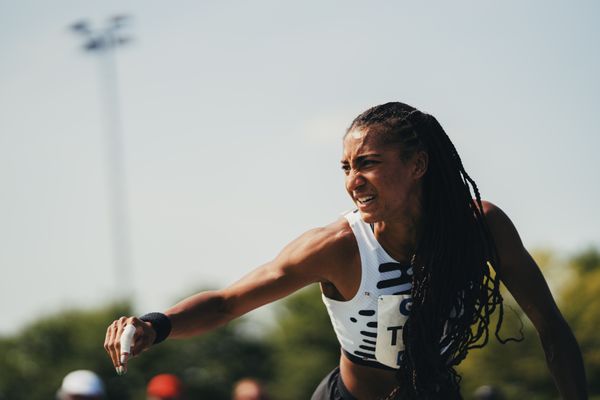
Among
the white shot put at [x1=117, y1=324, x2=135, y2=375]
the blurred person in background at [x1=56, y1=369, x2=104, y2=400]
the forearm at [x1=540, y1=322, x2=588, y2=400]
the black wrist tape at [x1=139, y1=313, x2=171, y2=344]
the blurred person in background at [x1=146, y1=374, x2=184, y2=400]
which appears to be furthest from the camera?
the blurred person in background at [x1=56, y1=369, x2=104, y2=400]

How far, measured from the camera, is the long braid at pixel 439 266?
169 inches

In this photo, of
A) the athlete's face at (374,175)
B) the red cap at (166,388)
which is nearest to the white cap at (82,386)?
the red cap at (166,388)

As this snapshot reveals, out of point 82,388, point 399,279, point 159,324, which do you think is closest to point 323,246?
point 399,279

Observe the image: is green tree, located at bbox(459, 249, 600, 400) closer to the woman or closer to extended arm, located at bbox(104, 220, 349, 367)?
the woman

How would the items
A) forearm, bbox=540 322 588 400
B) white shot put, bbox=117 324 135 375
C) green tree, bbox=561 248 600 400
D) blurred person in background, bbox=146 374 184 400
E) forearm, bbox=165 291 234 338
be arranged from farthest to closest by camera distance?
green tree, bbox=561 248 600 400 < blurred person in background, bbox=146 374 184 400 < forearm, bbox=540 322 588 400 < forearm, bbox=165 291 234 338 < white shot put, bbox=117 324 135 375

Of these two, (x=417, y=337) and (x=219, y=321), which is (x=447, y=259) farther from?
(x=219, y=321)

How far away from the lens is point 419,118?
444 cm

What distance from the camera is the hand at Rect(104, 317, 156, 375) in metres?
3.76

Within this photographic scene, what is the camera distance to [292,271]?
13.9 ft

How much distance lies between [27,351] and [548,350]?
819 inches

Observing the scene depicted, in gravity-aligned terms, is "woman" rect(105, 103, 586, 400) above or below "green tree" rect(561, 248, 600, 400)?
above

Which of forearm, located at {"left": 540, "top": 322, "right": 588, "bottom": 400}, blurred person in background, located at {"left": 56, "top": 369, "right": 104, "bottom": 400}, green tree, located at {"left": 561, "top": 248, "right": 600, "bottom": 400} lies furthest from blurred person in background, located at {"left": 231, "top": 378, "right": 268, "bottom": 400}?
green tree, located at {"left": 561, "top": 248, "right": 600, "bottom": 400}

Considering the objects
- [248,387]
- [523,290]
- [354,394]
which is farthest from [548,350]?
[248,387]

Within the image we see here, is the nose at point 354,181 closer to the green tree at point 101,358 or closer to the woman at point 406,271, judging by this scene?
the woman at point 406,271
